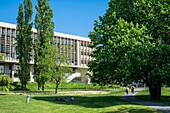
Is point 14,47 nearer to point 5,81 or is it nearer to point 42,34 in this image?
point 42,34

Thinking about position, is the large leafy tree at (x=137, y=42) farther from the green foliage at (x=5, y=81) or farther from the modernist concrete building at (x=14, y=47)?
the modernist concrete building at (x=14, y=47)

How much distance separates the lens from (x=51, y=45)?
5834 cm

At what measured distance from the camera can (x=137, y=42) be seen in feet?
82.1

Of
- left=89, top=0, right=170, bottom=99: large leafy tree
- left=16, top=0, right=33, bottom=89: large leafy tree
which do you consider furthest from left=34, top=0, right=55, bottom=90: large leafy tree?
left=89, top=0, right=170, bottom=99: large leafy tree

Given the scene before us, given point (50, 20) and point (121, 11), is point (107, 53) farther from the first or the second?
point (50, 20)

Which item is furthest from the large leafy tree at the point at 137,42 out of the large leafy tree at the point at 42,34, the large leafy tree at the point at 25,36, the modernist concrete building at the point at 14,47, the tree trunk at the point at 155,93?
the modernist concrete building at the point at 14,47

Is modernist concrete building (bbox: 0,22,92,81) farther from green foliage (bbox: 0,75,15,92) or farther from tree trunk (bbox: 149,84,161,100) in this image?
green foliage (bbox: 0,75,15,92)

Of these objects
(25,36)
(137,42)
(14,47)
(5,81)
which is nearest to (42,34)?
(25,36)

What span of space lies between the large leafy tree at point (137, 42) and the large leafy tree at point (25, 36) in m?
31.8

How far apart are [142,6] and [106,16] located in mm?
4466

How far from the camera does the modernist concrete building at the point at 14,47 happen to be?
78.2 m

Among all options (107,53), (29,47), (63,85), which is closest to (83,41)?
(63,85)

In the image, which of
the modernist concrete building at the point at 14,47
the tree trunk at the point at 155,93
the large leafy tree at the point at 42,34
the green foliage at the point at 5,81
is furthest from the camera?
the modernist concrete building at the point at 14,47

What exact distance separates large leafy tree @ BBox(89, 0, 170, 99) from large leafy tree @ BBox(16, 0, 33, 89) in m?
31.8
